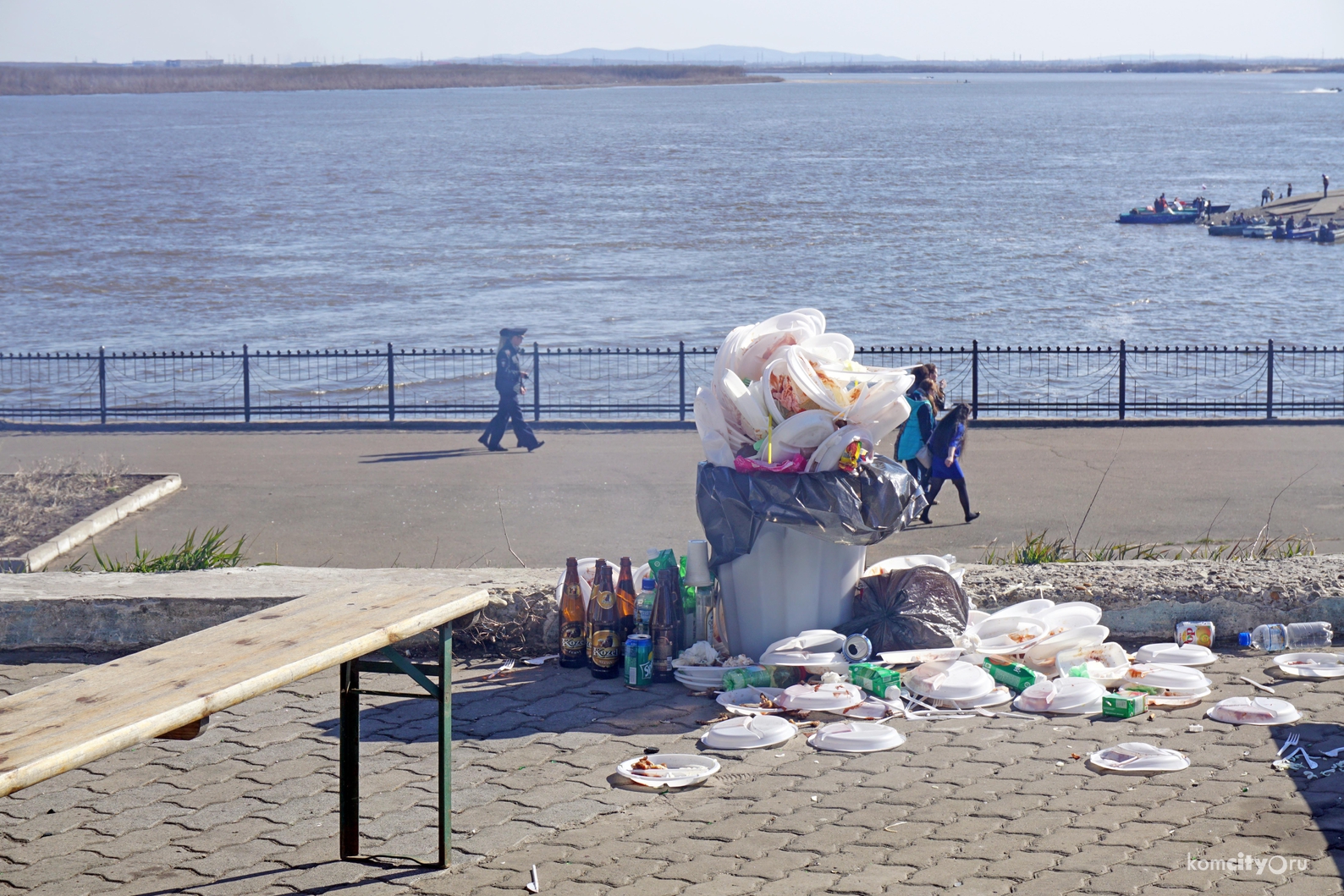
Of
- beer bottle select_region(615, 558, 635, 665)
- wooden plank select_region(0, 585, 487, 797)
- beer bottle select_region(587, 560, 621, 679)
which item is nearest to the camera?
wooden plank select_region(0, 585, 487, 797)

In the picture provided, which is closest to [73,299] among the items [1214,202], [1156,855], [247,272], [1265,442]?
[247,272]

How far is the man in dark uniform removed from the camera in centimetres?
1449

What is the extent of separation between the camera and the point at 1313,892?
3668 mm

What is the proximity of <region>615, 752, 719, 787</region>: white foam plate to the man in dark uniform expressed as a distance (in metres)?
9.92

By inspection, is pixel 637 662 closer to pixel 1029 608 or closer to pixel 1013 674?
pixel 1013 674

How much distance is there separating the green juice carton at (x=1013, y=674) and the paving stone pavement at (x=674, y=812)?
0.34 metres

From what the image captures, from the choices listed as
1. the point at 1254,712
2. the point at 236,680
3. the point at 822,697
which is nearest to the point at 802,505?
the point at 822,697

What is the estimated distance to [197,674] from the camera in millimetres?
3295

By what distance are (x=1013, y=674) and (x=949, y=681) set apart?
33cm

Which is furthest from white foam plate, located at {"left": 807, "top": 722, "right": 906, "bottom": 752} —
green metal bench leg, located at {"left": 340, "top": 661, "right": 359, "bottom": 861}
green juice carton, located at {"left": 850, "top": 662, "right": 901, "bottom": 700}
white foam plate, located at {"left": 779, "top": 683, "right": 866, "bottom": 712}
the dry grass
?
the dry grass

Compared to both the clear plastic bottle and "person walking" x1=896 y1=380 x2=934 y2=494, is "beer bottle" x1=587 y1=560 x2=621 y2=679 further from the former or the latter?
"person walking" x1=896 y1=380 x2=934 y2=494

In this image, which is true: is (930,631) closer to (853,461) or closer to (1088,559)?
(853,461)

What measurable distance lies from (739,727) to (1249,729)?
6.39 ft

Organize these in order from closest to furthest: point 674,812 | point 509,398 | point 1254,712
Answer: point 674,812, point 1254,712, point 509,398
